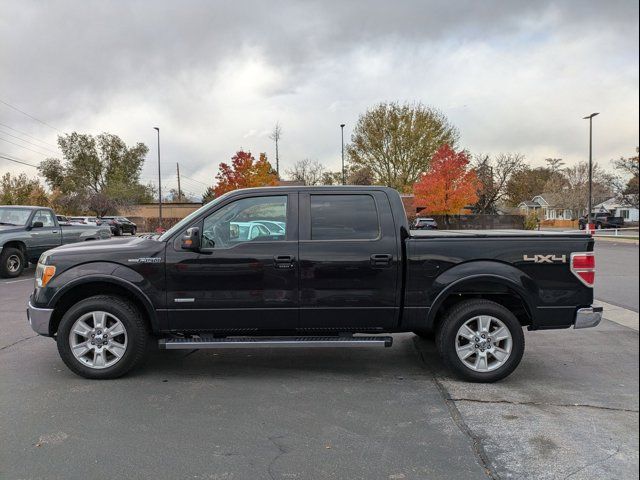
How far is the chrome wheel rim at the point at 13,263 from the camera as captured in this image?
40.8ft

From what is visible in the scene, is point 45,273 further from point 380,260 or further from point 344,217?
point 380,260

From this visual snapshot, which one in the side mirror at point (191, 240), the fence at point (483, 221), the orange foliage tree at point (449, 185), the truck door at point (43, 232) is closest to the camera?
the side mirror at point (191, 240)

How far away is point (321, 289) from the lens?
4.71 m

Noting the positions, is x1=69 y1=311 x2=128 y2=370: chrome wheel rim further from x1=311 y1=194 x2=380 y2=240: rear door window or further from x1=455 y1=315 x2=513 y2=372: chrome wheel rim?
x1=455 y1=315 x2=513 y2=372: chrome wheel rim

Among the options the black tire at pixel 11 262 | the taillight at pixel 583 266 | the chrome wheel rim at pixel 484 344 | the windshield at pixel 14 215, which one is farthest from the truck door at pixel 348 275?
the windshield at pixel 14 215

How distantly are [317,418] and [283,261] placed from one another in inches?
58.8

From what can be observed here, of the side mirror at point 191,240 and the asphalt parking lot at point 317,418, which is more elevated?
the side mirror at point 191,240

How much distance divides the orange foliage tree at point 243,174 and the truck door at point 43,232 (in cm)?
2515

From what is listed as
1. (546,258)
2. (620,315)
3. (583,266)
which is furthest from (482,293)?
(620,315)

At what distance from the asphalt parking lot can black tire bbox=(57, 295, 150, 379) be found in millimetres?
129

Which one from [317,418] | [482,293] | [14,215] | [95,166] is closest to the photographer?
[317,418]

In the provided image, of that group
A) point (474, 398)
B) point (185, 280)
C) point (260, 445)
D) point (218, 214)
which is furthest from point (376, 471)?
point (218, 214)

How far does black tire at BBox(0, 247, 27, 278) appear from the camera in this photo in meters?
12.3

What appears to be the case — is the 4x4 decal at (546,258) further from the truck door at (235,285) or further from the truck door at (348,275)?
the truck door at (235,285)
